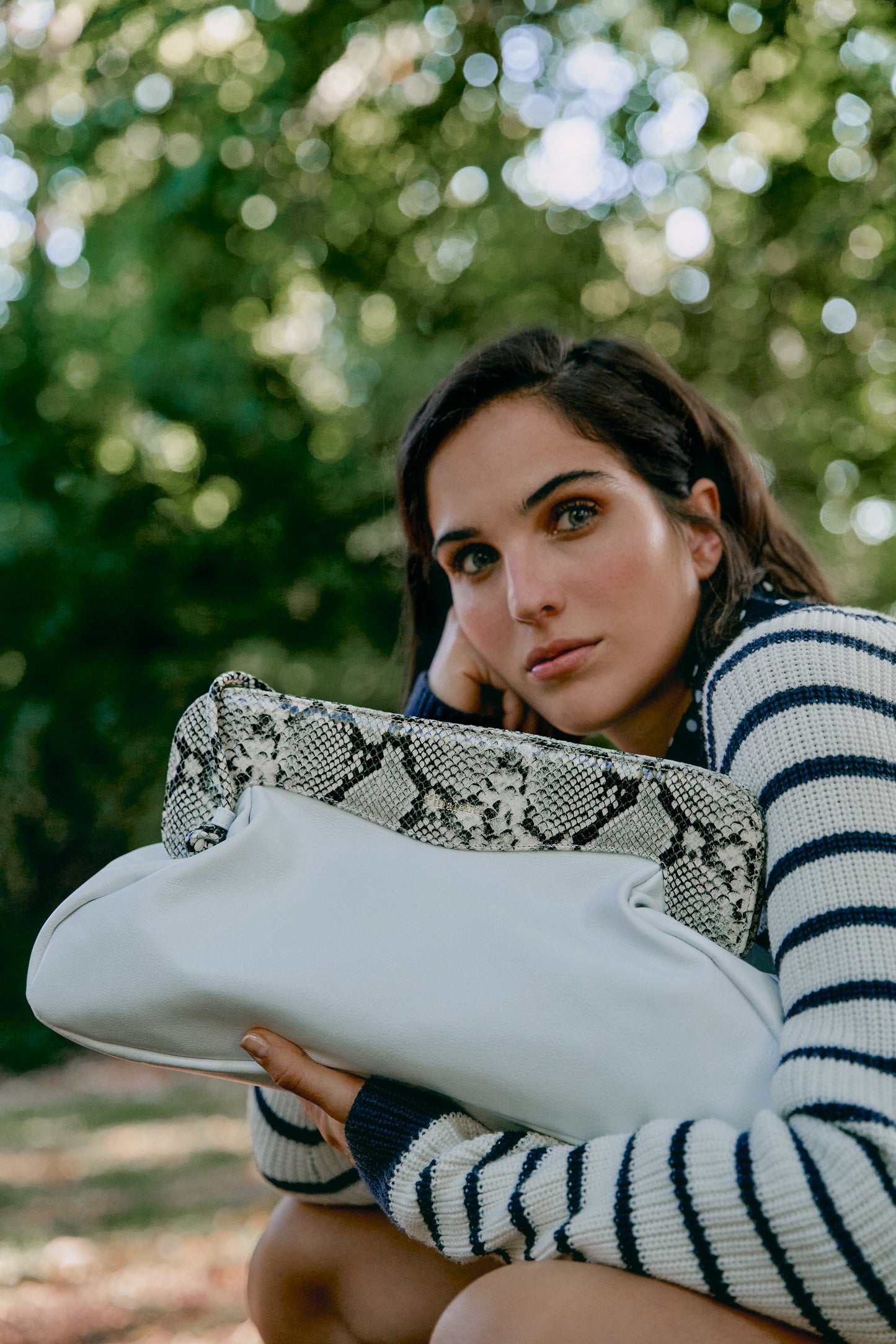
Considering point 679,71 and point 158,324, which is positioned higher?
point 679,71

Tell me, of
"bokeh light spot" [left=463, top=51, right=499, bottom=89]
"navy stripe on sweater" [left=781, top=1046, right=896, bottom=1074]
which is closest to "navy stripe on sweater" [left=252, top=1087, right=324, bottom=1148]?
"navy stripe on sweater" [left=781, top=1046, right=896, bottom=1074]

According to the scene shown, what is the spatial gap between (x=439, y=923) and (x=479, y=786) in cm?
19

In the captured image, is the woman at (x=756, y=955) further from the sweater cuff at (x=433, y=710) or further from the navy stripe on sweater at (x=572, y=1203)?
the sweater cuff at (x=433, y=710)

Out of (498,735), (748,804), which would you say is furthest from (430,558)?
(748,804)

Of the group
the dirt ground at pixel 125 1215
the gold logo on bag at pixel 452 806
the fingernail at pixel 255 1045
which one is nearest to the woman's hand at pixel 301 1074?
the fingernail at pixel 255 1045

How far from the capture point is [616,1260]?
1116mm

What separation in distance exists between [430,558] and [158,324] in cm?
431

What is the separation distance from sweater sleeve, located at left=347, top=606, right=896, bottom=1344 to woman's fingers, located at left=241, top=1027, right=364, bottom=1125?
0.09 feet

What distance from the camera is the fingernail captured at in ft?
4.28

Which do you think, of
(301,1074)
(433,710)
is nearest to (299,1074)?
(301,1074)

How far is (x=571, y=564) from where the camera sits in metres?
1.84

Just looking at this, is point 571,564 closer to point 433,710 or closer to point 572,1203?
point 433,710

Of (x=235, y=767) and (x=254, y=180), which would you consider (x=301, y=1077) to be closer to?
(x=235, y=767)

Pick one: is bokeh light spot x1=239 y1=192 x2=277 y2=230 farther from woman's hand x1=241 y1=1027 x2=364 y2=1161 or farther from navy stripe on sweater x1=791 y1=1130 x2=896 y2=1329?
navy stripe on sweater x1=791 y1=1130 x2=896 y2=1329
